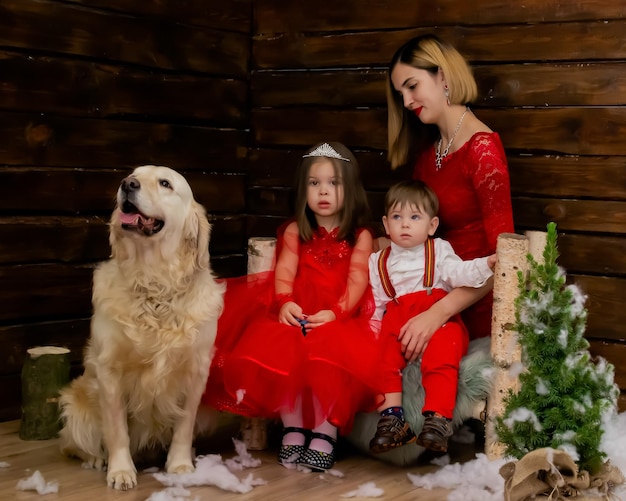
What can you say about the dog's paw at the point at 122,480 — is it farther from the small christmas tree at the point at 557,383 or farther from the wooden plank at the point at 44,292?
the small christmas tree at the point at 557,383

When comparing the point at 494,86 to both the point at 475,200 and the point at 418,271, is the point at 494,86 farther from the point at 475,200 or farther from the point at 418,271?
the point at 418,271

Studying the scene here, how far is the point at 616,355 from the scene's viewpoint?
3031 mm

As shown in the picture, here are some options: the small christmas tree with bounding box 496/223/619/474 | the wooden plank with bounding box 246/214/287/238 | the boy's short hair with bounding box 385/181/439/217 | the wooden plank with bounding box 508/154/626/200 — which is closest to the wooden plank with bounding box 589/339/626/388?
the wooden plank with bounding box 508/154/626/200

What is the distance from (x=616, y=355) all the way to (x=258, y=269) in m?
1.29

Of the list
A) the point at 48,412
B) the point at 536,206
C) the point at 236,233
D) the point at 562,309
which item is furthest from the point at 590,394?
the point at 236,233

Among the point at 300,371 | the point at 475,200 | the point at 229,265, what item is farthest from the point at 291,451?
the point at 229,265

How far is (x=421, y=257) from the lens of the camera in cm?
280

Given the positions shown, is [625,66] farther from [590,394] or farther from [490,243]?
[590,394]

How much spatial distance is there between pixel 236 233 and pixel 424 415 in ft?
4.88

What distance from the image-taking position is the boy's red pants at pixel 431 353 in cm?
258

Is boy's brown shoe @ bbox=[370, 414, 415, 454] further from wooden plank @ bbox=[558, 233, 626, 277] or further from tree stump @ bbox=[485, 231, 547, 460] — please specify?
wooden plank @ bbox=[558, 233, 626, 277]

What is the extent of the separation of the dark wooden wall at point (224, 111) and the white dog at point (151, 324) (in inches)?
27.3

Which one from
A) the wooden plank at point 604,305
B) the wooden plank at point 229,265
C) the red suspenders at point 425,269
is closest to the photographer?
the red suspenders at point 425,269

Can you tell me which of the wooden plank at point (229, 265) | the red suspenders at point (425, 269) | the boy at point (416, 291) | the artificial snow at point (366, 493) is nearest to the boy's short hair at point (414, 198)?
the boy at point (416, 291)
